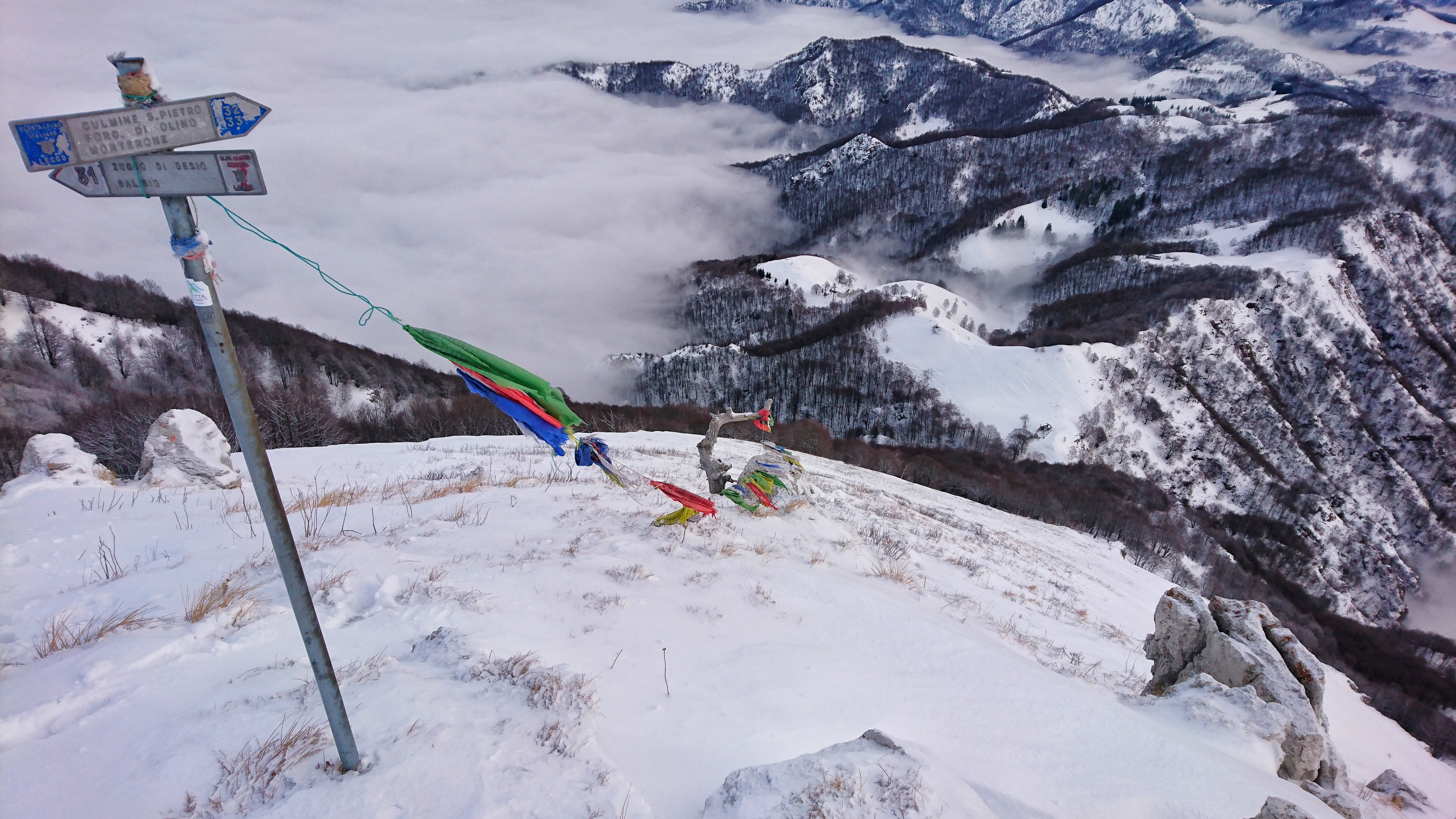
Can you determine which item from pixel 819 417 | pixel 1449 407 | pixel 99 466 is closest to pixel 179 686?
pixel 99 466

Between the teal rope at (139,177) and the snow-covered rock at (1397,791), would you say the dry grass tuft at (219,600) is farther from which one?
the snow-covered rock at (1397,791)

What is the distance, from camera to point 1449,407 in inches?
4183

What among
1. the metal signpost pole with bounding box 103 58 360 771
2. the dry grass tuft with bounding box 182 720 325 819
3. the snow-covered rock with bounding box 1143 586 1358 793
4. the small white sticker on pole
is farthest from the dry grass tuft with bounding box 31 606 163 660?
the snow-covered rock with bounding box 1143 586 1358 793

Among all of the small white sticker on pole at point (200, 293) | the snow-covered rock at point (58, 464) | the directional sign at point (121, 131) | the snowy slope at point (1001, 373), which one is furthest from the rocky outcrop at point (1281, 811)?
the snowy slope at point (1001, 373)

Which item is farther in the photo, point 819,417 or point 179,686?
point 819,417

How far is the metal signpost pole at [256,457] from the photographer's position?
2.32 metres

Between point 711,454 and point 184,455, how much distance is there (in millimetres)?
10180

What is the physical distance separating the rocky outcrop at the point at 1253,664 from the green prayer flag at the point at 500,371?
7506 millimetres

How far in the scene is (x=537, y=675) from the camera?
3.81 metres

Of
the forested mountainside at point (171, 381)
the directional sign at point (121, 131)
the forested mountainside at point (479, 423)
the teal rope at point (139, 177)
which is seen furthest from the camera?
the forested mountainside at point (479, 423)

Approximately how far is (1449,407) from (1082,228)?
274 feet

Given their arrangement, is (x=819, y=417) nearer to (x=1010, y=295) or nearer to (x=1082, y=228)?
(x=1010, y=295)

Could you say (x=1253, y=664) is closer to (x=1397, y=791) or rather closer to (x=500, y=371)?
(x=1397, y=791)

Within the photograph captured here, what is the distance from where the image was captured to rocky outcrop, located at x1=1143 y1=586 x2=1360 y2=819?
5.68 meters
